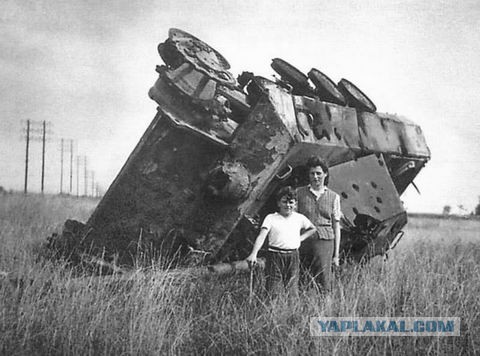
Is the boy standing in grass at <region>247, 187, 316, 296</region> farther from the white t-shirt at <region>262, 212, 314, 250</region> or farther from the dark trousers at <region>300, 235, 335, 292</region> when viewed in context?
the dark trousers at <region>300, 235, 335, 292</region>

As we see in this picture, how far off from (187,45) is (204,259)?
218 centimetres

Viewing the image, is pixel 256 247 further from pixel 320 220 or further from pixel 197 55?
pixel 197 55

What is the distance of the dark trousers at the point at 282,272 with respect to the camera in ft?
12.4

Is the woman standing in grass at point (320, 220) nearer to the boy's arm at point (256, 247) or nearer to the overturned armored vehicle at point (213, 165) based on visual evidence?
the overturned armored vehicle at point (213, 165)

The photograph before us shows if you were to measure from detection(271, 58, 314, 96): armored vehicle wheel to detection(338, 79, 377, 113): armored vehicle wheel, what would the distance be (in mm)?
537

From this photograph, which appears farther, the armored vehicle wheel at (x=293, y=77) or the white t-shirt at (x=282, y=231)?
the armored vehicle wheel at (x=293, y=77)

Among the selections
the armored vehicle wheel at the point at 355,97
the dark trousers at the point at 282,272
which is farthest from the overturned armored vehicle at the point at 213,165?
the dark trousers at the point at 282,272

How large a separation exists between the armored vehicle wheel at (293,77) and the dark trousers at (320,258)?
2.08 m

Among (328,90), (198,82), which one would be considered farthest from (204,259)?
(328,90)

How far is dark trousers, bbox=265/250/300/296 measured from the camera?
12.4ft

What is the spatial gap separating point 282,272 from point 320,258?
51cm

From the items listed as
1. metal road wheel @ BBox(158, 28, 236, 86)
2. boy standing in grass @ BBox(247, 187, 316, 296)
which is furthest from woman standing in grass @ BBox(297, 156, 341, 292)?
metal road wheel @ BBox(158, 28, 236, 86)

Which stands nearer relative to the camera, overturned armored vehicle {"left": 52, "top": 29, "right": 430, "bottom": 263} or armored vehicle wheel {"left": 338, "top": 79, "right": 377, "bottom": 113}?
overturned armored vehicle {"left": 52, "top": 29, "right": 430, "bottom": 263}

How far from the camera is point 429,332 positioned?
3266 mm
